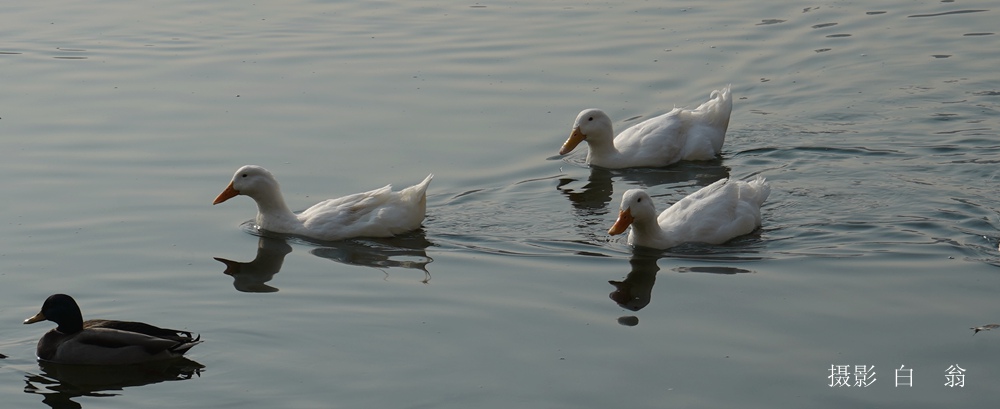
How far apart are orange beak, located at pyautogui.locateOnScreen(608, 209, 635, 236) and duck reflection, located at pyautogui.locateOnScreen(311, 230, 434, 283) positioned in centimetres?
145

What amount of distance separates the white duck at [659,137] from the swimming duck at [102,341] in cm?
556

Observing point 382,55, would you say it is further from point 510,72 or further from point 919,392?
point 919,392

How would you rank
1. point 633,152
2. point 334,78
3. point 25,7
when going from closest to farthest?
point 633,152
point 334,78
point 25,7

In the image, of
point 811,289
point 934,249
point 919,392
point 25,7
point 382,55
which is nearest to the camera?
point 919,392

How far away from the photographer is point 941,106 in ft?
46.8

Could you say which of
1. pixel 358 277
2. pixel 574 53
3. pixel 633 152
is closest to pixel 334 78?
pixel 574 53

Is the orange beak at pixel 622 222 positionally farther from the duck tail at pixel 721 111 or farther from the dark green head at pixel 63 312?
the dark green head at pixel 63 312

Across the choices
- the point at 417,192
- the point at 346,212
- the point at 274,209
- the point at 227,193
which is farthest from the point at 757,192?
the point at 227,193

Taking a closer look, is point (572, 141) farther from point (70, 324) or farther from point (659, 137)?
point (70, 324)

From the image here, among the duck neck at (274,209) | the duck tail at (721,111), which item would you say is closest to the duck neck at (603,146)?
the duck tail at (721,111)

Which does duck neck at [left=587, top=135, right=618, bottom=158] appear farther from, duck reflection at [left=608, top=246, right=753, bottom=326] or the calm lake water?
duck reflection at [left=608, top=246, right=753, bottom=326]

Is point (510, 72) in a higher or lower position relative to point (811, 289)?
higher

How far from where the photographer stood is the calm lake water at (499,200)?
27.0 ft

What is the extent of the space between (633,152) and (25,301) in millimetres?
6126
